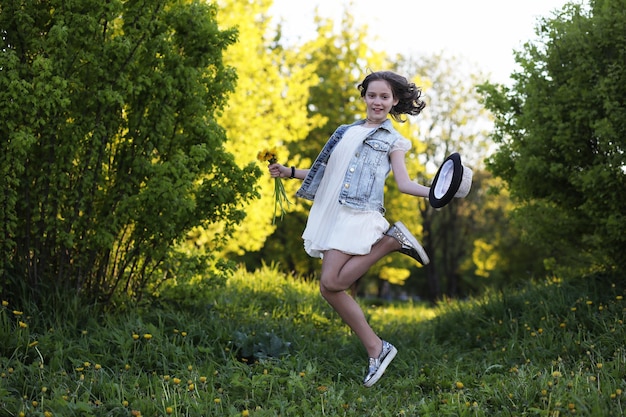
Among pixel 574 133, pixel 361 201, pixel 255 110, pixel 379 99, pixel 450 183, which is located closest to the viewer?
pixel 450 183

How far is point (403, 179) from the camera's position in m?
3.87

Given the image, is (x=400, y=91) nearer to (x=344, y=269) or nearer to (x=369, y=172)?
(x=369, y=172)

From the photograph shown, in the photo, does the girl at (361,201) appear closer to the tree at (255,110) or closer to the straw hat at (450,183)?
the straw hat at (450,183)

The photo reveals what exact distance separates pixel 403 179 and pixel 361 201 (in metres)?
0.28

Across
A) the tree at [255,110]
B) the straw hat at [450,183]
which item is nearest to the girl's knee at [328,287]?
the straw hat at [450,183]

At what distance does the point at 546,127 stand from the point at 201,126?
128 inches

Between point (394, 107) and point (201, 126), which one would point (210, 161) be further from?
point (394, 107)

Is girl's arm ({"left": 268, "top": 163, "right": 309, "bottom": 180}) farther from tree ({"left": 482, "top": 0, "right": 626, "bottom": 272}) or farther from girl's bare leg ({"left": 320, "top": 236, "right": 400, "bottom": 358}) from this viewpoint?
tree ({"left": 482, "top": 0, "right": 626, "bottom": 272})

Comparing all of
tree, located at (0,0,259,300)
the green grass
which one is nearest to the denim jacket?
the green grass

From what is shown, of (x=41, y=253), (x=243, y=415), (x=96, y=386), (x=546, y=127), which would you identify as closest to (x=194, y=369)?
(x=96, y=386)

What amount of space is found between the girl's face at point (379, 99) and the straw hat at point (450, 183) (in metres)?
0.66

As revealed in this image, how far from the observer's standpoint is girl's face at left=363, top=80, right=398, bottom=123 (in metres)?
4.13

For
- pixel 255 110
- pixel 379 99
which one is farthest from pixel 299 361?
pixel 255 110

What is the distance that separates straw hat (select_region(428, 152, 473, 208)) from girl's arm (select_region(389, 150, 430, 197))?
8cm
